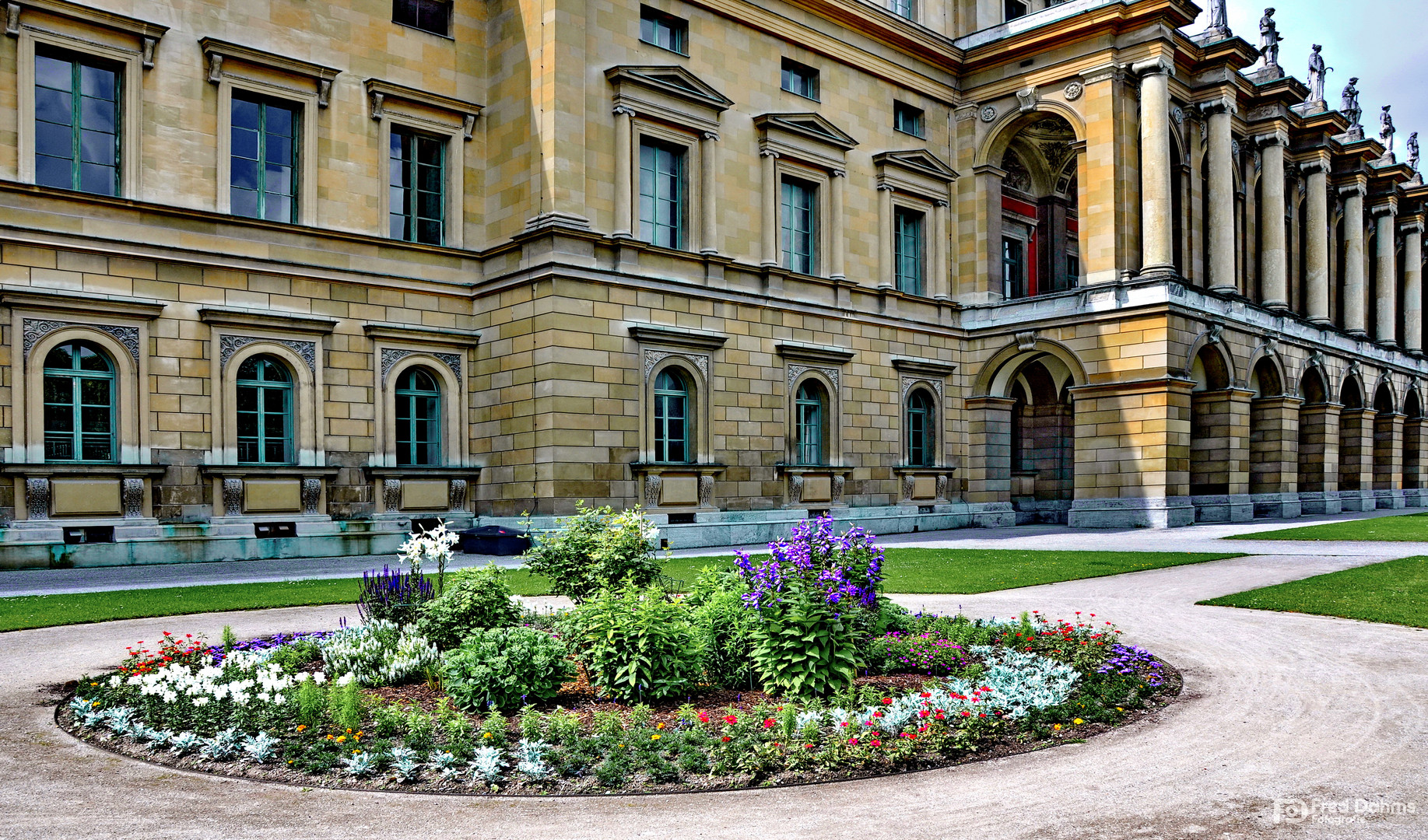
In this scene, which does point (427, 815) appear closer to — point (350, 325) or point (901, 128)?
point (350, 325)

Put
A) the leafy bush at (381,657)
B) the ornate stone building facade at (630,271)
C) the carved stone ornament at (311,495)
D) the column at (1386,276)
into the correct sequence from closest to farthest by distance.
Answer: the leafy bush at (381,657)
the ornate stone building facade at (630,271)
the carved stone ornament at (311,495)
the column at (1386,276)

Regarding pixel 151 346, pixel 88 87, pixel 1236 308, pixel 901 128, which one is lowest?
pixel 151 346


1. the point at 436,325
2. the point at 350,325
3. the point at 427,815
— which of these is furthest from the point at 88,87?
the point at 427,815

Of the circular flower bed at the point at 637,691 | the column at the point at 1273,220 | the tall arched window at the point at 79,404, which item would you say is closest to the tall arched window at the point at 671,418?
the tall arched window at the point at 79,404

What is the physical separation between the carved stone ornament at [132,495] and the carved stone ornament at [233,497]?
1634mm

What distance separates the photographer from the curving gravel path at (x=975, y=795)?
6059mm

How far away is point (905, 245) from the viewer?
3588 cm

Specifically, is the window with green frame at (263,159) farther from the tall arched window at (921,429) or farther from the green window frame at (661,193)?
the tall arched window at (921,429)

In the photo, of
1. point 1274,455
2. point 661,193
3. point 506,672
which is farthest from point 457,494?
point 1274,455

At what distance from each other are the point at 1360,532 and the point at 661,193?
70.5 ft

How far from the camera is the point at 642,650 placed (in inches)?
360

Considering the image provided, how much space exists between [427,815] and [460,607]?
4369 millimetres

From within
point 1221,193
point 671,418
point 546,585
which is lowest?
point 546,585

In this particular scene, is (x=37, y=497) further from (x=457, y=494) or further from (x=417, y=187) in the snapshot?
(x=417, y=187)
